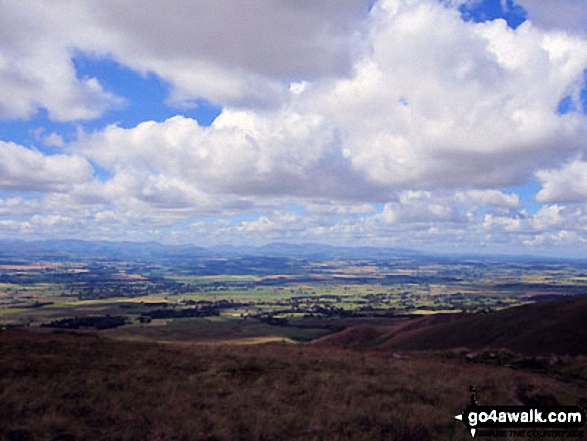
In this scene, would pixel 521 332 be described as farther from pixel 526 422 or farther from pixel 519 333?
pixel 526 422

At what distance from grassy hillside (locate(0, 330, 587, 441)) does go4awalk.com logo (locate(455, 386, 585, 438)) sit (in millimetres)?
579

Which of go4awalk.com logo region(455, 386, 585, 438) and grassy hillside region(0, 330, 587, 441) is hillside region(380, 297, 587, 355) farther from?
go4awalk.com logo region(455, 386, 585, 438)

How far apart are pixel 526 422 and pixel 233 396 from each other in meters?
10.1

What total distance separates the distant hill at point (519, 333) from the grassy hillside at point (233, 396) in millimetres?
24128

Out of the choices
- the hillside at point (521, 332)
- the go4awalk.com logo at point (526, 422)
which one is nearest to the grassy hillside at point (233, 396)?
the go4awalk.com logo at point (526, 422)

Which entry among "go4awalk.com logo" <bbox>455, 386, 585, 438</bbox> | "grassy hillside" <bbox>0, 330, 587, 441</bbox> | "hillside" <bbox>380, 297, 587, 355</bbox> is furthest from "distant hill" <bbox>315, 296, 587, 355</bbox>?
"go4awalk.com logo" <bbox>455, 386, 585, 438</bbox>

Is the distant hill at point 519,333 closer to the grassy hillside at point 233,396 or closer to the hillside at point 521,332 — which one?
the hillside at point 521,332

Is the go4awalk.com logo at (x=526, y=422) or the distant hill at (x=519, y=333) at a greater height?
the go4awalk.com logo at (x=526, y=422)

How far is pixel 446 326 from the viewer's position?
6638cm

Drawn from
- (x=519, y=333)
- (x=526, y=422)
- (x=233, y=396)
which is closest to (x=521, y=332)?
(x=519, y=333)

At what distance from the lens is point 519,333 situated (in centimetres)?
5275

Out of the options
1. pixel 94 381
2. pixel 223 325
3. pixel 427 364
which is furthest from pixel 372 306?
pixel 94 381

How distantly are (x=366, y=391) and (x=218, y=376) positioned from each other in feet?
23.0

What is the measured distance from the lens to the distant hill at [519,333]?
152 ft
